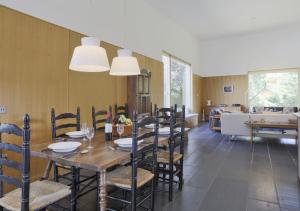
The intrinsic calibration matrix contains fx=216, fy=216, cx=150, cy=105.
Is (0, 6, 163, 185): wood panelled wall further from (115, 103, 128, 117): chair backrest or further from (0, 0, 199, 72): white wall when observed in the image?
(115, 103, 128, 117): chair backrest

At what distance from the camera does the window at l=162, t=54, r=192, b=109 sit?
290 inches

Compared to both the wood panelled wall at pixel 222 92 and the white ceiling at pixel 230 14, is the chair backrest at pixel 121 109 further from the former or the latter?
the wood panelled wall at pixel 222 92

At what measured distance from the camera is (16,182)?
4.85 ft

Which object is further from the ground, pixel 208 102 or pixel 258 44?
pixel 258 44

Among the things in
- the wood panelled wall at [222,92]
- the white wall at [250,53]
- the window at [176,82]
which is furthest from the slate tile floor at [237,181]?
the white wall at [250,53]

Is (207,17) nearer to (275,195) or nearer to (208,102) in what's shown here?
(208,102)

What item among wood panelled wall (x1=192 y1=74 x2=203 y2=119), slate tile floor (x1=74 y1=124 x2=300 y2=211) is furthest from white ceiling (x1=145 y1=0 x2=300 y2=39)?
slate tile floor (x1=74 y1=124 x2=300 y2=211)

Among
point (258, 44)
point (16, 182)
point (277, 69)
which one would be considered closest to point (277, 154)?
point (16, 182)

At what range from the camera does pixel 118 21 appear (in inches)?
185

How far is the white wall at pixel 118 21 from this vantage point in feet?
10.4

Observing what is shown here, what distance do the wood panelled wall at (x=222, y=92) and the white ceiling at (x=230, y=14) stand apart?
2.15 metres

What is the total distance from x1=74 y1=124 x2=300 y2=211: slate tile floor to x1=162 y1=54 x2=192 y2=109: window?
9.01 feet

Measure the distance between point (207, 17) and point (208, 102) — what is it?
4.49 m

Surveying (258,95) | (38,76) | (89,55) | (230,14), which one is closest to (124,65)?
(89,55)
